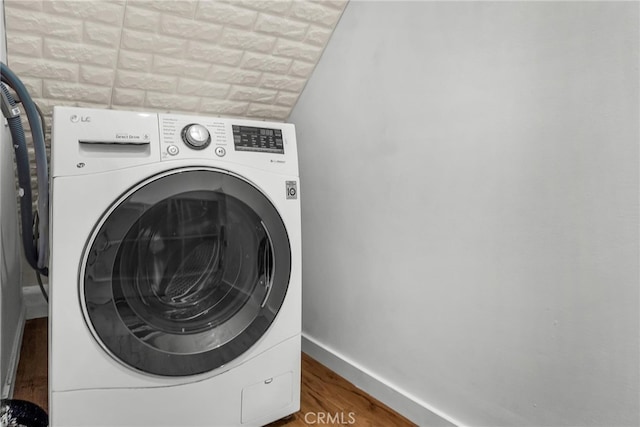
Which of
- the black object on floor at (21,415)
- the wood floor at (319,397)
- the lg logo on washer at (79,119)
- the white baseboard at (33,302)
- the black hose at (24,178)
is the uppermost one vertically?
the lg logo on washer at (79,119)

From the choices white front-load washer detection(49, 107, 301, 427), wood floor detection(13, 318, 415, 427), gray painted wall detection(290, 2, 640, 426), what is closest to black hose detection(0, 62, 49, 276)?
white front-load washer detection(49, 107, 301, 427)

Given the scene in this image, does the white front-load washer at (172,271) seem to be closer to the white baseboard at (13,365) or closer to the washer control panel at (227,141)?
the washer control panel at (227,141)

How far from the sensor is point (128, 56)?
1.60m

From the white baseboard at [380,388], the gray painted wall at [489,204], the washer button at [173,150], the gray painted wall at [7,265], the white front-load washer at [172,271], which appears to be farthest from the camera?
the white baseboard at [380,388]

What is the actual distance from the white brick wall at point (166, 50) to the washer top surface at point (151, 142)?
0.46m

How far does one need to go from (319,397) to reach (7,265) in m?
1.25

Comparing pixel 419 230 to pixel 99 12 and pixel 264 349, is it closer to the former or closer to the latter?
pixel 264 349

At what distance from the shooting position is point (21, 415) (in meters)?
1.20

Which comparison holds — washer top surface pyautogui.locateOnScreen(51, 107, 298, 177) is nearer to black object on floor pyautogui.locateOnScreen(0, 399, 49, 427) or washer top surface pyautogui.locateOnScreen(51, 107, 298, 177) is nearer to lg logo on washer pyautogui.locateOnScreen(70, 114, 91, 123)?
lg logo on washer pyautogui.locateOnScreen(70, 114, 91, 123)

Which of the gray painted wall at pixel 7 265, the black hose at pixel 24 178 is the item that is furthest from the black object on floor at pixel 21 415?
the black hose at pixel 24 178

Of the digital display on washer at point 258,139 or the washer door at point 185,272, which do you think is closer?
the washer door at point 185,272

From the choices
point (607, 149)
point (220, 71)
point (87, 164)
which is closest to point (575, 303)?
point (607, 149)

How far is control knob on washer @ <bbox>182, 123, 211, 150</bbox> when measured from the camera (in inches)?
50.5

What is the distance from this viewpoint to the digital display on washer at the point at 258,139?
1.39m
